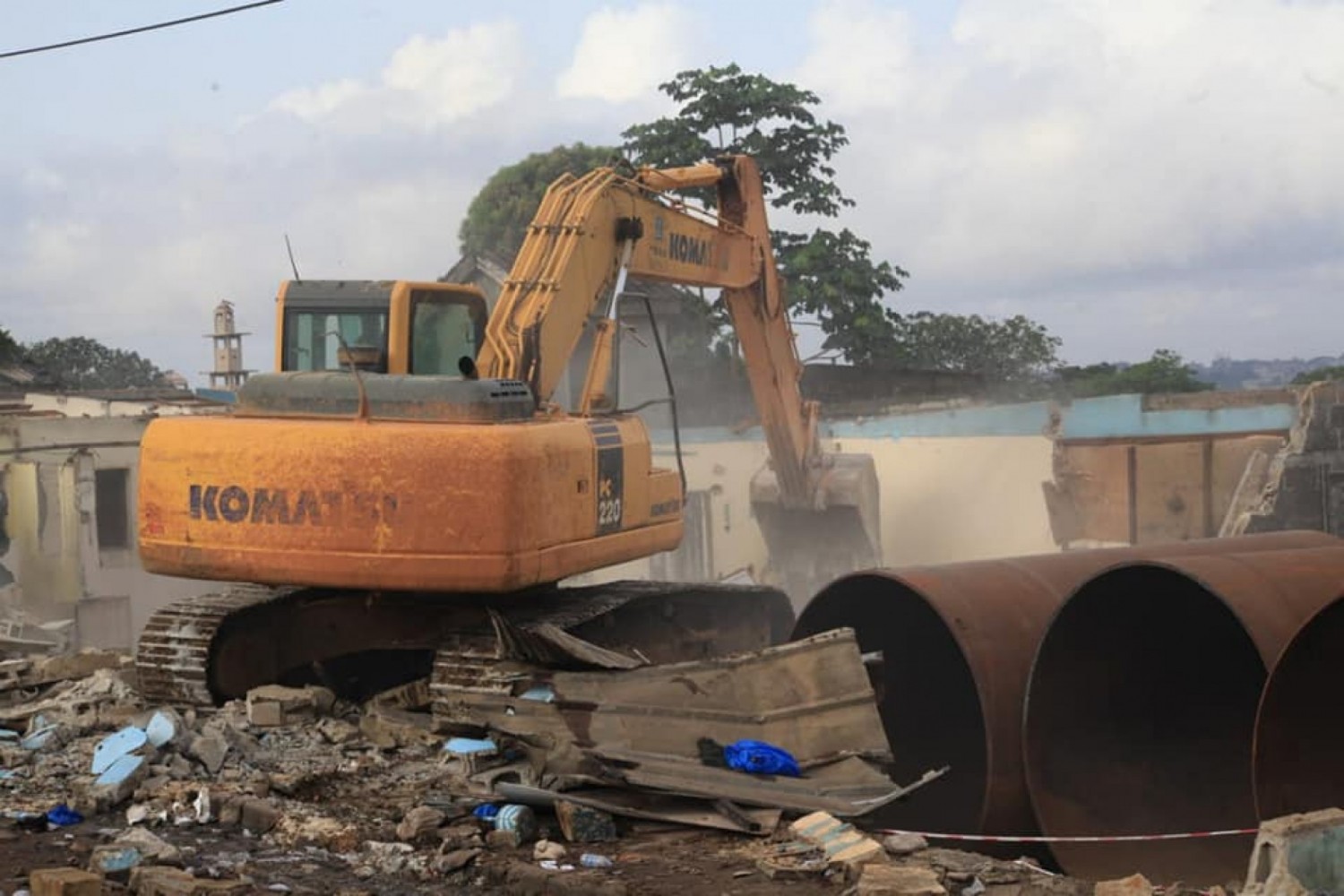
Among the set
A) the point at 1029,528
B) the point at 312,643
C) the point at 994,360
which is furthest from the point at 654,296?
the point at 312,643

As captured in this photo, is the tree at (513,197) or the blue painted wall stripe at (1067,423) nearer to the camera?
the blue painted wall stripe at (1067,423)

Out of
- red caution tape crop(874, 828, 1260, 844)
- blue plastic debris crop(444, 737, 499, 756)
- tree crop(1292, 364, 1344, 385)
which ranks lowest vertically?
red caution tape crop(874, 828, 1260, 844)

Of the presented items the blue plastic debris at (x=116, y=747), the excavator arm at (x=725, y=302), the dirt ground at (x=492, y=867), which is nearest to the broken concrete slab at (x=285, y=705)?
the blue plastic debris at (x=116, y=747)

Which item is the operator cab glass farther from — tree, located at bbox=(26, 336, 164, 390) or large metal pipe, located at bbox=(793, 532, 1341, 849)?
tree, located at bbox=(26, 336, 164, 390)

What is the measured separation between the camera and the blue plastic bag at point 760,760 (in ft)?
26.7

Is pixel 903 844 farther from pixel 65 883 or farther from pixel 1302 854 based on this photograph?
pixel 65 883

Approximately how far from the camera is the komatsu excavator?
9.34 meters

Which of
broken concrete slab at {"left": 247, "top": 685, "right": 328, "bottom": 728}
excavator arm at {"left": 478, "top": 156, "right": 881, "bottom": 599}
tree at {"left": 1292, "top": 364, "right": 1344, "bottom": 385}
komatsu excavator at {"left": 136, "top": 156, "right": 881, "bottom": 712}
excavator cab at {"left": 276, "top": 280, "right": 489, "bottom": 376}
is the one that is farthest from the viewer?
tree at {"left": 1292, "top": 364, "right": 1344, "bottom": 385}

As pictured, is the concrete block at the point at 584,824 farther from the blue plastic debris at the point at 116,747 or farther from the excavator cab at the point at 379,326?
the excavator cab at the point at 379,326

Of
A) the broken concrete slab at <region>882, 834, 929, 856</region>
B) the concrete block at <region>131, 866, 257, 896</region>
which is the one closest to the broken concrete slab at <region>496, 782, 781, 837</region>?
the broken concrete slab at <region>882, 834, 929, 856</region>

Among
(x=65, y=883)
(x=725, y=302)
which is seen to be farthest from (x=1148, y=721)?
(x=725, y=302)

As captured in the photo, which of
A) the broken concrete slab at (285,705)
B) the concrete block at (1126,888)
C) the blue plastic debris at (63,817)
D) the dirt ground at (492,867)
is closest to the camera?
the concrete block at (1126,888)

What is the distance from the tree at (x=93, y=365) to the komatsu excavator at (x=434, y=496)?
115 ft

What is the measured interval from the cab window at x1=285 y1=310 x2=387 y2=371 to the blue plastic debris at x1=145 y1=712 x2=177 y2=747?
104 inches
